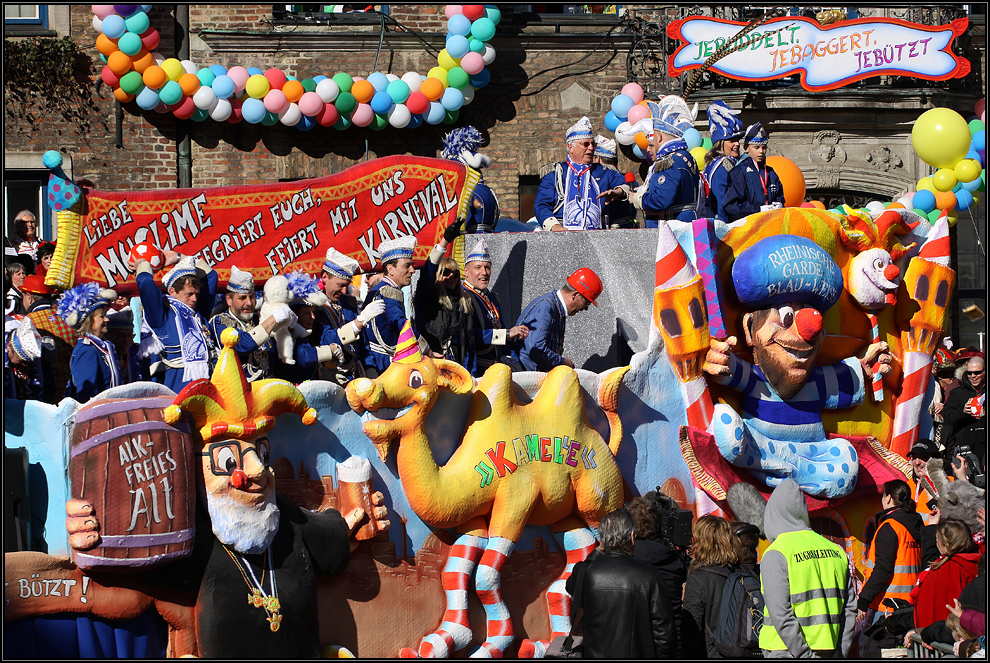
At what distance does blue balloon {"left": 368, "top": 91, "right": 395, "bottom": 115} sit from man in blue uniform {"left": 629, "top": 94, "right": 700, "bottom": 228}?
4.25 meters

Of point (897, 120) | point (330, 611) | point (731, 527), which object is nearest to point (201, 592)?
point (330, 611)

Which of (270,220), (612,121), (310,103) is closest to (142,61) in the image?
(310,103)

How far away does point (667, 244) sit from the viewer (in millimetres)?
8062

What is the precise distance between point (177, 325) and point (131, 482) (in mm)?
1538

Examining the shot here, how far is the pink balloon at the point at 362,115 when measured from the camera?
13.0 m

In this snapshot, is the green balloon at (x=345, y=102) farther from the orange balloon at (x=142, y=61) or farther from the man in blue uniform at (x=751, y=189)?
the man in blue uniform at (x=751, y=189)

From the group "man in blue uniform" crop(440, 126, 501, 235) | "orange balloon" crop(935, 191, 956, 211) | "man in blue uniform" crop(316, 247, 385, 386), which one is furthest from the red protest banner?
"orange balloon" crop(935, 191, 956, 211)

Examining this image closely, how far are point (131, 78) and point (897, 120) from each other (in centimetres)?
850

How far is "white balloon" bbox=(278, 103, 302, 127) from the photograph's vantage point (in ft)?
42.2

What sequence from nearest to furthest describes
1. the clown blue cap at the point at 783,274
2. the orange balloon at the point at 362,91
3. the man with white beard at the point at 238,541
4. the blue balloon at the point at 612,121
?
the man with white beard at the point at 238,541
the clown blue cap at the point at 783,274
the orange balloon at the point at 362,91
the blue balloon at the point at 612,121

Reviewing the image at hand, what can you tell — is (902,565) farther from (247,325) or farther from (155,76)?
(155,76)

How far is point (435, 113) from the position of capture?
518 inches

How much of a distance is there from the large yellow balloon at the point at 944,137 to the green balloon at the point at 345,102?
5.58 metres

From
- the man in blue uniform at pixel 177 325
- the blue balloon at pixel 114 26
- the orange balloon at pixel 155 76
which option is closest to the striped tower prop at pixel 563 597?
the man in blue uniform at pixel 177 325
